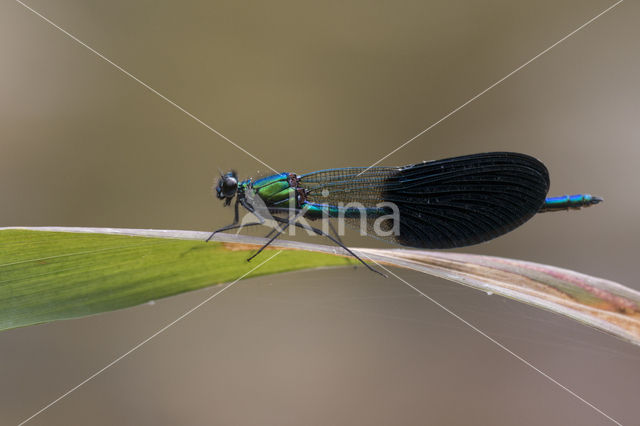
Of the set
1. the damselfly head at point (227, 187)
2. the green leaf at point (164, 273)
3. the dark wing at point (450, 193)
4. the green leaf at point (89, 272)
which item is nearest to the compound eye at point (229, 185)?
the damselfly head at point (227, 187)

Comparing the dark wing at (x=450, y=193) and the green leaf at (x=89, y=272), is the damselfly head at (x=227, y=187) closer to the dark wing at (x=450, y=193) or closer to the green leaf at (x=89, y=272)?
the dark wing at (x=450, y=193)

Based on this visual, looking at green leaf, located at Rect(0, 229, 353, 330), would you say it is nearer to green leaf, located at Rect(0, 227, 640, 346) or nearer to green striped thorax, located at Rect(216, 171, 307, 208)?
green leaf, located at Rect(0, 227, 640, 346)

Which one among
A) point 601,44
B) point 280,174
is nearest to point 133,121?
point 280,174

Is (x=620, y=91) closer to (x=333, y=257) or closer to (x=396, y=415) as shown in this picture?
(x=396, y=415)


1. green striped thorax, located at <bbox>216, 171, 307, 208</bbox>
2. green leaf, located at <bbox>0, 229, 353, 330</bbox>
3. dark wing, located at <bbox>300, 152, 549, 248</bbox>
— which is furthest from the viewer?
green striped thorax, located at <bbox>216, 171, 307, 208</bbox>

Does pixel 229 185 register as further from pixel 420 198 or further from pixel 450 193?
pixel 450 193

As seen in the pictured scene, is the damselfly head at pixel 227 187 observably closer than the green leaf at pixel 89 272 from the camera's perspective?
No

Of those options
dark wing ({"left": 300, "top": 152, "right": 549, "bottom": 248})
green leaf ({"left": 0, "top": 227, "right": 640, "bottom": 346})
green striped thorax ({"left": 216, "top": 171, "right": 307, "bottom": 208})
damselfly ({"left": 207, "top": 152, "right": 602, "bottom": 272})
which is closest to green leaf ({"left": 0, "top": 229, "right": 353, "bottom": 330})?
green leaf ({"left": 0, "top": 227, "right": 640, "bottom": 346})
